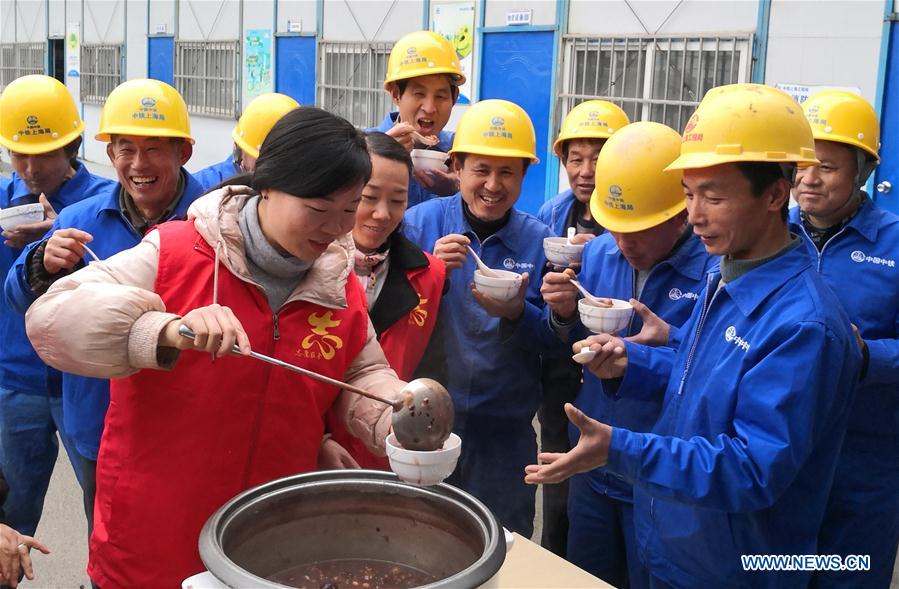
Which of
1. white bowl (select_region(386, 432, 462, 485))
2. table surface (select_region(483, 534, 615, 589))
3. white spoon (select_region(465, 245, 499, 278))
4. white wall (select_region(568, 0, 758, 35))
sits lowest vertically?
table surface (select_region(483, 534, 615, 589))

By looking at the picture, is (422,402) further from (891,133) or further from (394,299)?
(891,133)

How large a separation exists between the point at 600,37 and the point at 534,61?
99 centimetres

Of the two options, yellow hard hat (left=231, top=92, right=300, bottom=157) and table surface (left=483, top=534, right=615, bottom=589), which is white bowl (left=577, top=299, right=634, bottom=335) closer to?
table surface (left=483, top=534, right=615, bottom=589)

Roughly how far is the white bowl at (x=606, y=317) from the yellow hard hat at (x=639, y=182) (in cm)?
36

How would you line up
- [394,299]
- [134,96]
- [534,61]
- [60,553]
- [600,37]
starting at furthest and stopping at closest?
[534,61] → [600,37] → [60,553] → [134,96] → [394,299]

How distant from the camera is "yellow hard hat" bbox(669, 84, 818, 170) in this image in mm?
2449

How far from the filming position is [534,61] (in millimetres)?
10055

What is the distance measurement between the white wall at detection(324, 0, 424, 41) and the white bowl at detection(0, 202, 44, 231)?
857 cm

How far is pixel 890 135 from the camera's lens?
681cm

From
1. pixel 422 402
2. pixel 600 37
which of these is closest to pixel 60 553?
pixel 422 402

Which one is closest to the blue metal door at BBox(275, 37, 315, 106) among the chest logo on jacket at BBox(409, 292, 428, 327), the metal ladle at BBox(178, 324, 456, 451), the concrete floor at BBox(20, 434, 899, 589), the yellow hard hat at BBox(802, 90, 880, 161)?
the concrete floor at BBox(20, 434, 899, 589)

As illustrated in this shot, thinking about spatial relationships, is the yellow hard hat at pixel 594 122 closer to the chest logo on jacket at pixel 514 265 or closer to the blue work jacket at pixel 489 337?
the blue work jacket at pixel 489 337

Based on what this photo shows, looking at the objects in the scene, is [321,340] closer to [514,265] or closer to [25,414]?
[514,265]

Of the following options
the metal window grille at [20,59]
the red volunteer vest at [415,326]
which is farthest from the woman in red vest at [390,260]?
the metal window grille at [20,59]
